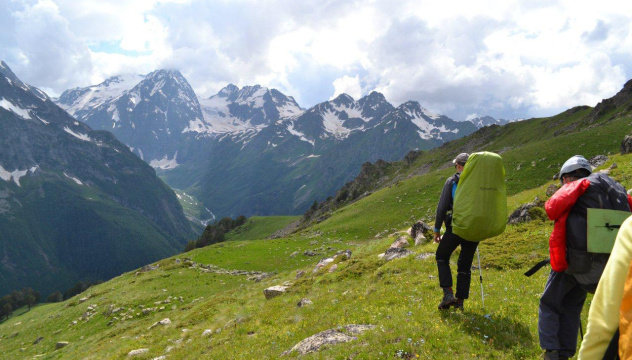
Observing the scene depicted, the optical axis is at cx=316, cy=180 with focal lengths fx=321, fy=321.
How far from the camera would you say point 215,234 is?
14138 centimetres

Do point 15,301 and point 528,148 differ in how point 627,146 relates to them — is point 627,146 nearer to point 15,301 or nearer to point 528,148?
point 528,148

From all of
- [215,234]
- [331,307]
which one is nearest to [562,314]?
[331,307]

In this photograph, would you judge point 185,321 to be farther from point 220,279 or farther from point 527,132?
point 527,132

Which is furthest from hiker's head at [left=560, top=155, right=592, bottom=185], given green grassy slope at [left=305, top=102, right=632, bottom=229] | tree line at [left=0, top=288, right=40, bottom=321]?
tree line at [left=0, top=288, right=40, bottom=321]

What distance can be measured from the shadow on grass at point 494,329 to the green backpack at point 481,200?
225 cm

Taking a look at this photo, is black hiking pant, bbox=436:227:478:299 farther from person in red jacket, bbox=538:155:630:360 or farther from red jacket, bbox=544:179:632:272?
red jacket, bbox=544:179:632:272

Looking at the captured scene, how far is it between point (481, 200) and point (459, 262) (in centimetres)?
214

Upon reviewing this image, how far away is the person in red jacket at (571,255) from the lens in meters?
5.96

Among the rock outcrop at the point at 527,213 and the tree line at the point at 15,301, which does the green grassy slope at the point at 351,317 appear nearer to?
the rock outcrop at the point at 527,213

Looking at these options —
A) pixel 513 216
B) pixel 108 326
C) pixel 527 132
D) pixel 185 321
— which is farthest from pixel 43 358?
pixel 527 132

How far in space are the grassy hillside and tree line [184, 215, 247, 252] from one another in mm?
87382

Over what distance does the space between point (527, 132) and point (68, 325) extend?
124079 millimetres

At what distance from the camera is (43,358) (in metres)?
28.3

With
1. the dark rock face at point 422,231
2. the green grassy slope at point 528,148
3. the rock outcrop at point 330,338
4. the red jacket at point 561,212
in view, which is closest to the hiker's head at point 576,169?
the red jacket at point 561,212
